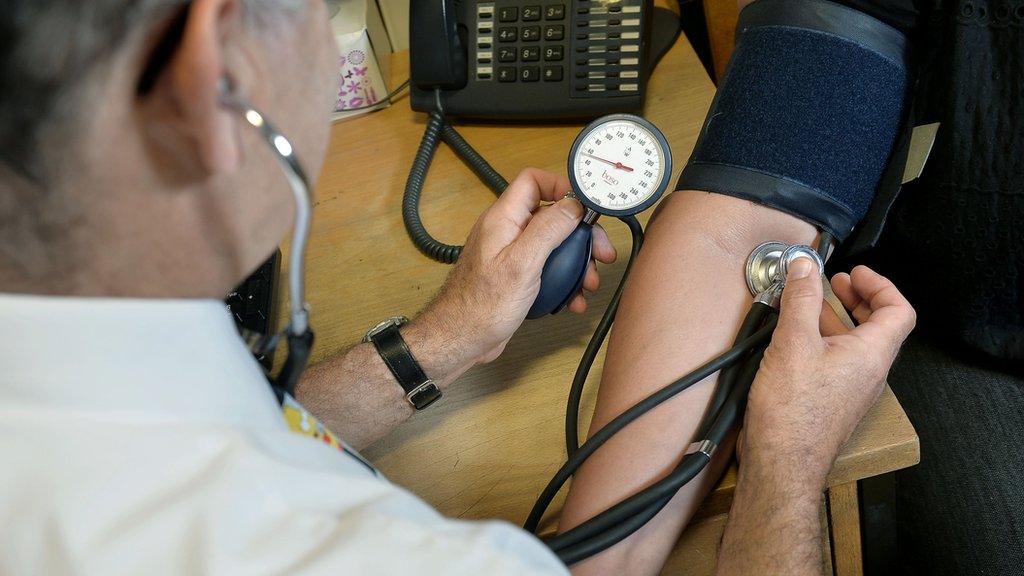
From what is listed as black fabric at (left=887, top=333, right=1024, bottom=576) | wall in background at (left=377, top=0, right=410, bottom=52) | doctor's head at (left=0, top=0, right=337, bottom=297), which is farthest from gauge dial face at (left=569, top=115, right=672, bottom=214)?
wall in background at (left=377, top=0, right=410, bottom=52)

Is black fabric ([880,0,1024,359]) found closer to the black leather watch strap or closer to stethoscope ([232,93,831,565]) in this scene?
stethoscope ([232,93,831,565])

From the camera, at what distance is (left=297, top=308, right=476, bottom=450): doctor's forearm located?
0.83 m

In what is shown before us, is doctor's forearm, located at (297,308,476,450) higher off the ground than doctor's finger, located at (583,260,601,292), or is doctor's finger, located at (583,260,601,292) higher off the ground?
doctor's finger, located at (583,260,601,292)

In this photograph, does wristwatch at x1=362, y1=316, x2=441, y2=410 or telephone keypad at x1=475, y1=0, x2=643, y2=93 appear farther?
telephone keypad at x1=475, y1=0, x2=643, y2=93

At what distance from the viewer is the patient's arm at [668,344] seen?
0.74 meters

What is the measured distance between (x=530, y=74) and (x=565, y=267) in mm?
360

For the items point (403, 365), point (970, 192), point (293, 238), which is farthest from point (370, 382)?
point (970, 192)

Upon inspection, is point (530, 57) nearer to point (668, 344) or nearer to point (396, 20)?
point (396, 20)

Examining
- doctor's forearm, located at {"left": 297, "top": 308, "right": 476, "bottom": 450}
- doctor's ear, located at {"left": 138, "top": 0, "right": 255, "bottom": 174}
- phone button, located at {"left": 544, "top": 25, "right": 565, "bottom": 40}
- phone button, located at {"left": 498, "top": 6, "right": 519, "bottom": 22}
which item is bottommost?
doctor's forearm, located at {"left": 297, "top": 308, "right": 476, "bottom": 450}

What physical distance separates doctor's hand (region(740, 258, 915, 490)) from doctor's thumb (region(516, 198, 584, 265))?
231 mm

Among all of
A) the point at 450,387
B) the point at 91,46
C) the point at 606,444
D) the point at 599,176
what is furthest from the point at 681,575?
the point at 91,46

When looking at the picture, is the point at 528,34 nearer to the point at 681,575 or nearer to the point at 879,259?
the point at 879,259

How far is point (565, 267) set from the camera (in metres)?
0.83

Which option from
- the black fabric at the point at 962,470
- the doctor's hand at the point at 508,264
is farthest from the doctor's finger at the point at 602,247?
the black fabric at the point at 962,470
